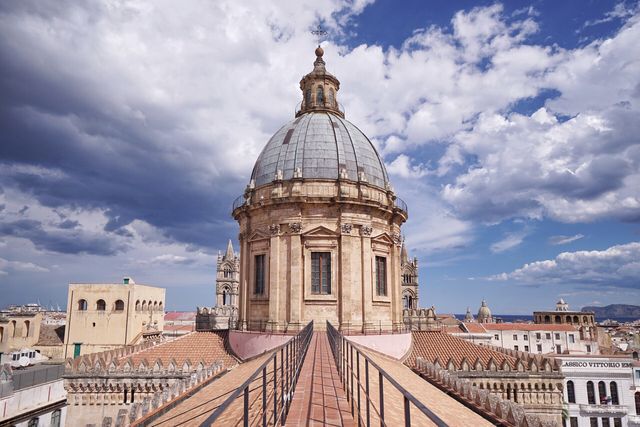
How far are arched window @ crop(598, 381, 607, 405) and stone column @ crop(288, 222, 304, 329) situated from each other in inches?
1626

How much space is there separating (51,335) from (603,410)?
65786mm

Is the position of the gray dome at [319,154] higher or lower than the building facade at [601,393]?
higher

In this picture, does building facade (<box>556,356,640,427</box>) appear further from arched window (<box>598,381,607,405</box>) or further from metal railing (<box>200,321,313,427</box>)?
metal railing (<box>200,321,313,427</box>)

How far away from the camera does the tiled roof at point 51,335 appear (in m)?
54.3

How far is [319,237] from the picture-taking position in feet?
80.9

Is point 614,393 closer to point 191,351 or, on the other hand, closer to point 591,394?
point 591,394

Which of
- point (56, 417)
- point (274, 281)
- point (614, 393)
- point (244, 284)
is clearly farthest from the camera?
point (614, 393)

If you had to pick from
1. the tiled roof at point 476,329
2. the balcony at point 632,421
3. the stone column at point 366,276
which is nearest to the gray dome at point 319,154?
the stone column at point 366,276

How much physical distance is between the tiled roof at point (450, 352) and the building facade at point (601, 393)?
81.9 ft

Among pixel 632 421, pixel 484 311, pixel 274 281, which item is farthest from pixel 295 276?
pixel 484 311

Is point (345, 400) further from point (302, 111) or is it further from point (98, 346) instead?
point (98, 346)

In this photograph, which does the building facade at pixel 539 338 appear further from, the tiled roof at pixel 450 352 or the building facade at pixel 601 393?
the tiled roof at pixel 450 352

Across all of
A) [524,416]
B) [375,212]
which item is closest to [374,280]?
[375,212]

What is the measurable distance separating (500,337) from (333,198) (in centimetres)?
5965
